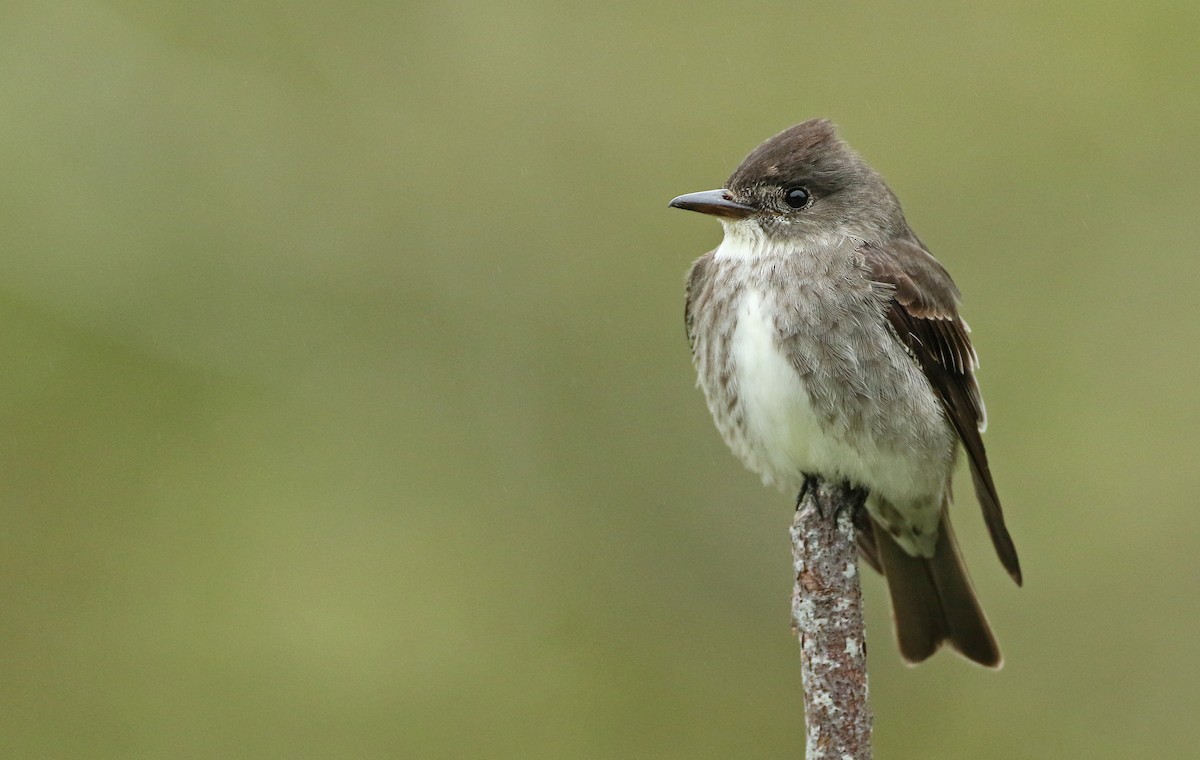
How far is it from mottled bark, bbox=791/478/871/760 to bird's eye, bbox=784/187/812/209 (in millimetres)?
1431

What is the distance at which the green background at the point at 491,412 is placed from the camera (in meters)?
7.42

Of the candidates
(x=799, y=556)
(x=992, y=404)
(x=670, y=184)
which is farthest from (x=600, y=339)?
(x=799, y=556)

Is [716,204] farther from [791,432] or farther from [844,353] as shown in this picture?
[791,432]

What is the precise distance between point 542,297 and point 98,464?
2279 mm

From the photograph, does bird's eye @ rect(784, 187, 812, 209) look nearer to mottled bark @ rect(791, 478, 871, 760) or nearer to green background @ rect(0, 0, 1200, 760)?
mottled bark @ rect(791, 478, 871, 760)

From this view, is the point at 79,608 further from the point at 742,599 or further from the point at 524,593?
the point at 742,599

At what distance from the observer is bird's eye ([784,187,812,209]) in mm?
5668

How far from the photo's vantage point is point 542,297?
7723mm

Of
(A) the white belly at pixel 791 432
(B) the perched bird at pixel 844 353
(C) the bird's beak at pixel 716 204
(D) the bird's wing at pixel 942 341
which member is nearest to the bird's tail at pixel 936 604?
(B) the perched bird at pixel 844 353

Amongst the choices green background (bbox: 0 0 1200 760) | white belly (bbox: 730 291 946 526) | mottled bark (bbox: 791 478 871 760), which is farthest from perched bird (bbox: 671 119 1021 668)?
green background (bbox: 0 0 1200 760)

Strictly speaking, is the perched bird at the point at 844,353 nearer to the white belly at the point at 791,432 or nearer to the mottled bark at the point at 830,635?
the white belly at the point at 791,432

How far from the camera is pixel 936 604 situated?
5824 mm

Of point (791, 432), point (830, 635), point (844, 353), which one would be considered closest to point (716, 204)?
point (844, 353)

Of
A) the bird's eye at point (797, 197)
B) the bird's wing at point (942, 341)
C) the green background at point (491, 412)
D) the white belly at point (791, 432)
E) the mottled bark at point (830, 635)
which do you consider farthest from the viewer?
the green background at point (491, 412)
